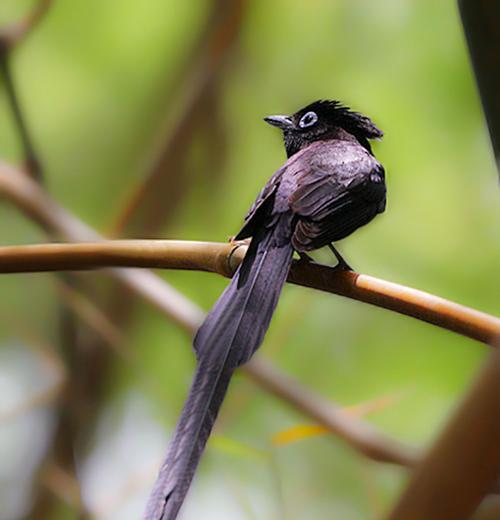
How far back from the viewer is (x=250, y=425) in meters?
2.12

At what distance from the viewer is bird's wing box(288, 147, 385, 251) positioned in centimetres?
124

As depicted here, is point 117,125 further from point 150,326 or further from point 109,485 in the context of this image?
point 109,485

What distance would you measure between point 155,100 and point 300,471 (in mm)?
1044

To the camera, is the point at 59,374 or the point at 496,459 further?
the point at 59,374

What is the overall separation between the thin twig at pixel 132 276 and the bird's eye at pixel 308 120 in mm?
460

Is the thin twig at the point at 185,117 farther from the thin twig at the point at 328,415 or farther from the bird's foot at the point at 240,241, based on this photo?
the bird's foot at the point at 240,241

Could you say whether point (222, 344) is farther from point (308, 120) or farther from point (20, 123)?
point (20, 123)

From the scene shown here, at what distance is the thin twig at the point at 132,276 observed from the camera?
1.83m

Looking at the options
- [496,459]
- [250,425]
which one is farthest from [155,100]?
[496,459]

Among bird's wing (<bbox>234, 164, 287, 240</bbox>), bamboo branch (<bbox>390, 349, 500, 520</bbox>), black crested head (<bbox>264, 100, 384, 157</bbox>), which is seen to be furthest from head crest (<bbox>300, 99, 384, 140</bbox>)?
bamboo branch (<bbox>390, 349, 500, 520</bbox>)

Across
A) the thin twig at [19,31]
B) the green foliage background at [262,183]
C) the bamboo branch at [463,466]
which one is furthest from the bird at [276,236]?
the thin twig at [19,31]

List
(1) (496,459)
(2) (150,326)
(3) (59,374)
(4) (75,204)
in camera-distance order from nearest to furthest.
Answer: (1) (496,459)
(3) (59,374)
(2) (150,326)
(4) (75,204)

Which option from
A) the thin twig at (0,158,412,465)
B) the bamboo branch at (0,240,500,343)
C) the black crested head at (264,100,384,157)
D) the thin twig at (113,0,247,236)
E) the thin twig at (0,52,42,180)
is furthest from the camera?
the thin twig at (113,0,247,236)

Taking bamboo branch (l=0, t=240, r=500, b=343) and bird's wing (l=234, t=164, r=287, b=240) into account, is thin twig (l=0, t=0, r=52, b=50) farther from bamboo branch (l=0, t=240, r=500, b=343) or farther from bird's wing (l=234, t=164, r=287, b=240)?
bamboo branch (l=0, t=240, r=500, b=343)
